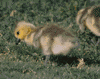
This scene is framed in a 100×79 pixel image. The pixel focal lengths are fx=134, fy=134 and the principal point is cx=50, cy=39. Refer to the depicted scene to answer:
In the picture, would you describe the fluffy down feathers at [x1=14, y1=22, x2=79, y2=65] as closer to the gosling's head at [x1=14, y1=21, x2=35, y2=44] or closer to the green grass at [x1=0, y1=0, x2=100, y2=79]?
the green grass at [x1=0, y1=0, x2=100, y2=79]

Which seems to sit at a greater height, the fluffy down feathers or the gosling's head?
the gosling's head

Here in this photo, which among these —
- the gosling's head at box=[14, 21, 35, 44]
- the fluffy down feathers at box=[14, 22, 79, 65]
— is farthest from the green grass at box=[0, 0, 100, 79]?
the fluffy down feathers at box=[14, 22, 79, 65]

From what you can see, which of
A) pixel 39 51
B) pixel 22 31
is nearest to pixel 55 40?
pixel 39 51

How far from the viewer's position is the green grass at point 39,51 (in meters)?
2.79

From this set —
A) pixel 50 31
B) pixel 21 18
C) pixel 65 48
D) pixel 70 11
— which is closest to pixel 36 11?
pixel 21 18

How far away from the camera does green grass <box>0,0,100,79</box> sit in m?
2.79

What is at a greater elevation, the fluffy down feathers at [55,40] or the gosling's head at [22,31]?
the gosling's head at [22,31]

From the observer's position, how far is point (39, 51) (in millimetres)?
3891

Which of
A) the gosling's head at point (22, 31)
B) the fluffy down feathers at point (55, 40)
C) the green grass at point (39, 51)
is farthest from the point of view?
the gosling's head at point (22, 31)

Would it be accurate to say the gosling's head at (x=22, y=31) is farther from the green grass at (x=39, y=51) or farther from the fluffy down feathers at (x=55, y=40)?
the fluffy down feathers at (x=55, y=40)

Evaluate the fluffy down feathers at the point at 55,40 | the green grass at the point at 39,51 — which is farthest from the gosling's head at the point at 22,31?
the fluffy down feathers at the point at 55,40

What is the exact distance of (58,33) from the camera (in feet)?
10.5

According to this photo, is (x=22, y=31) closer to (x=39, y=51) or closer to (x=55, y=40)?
(x=39, y=51)

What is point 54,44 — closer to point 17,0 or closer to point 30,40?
point 30,40
